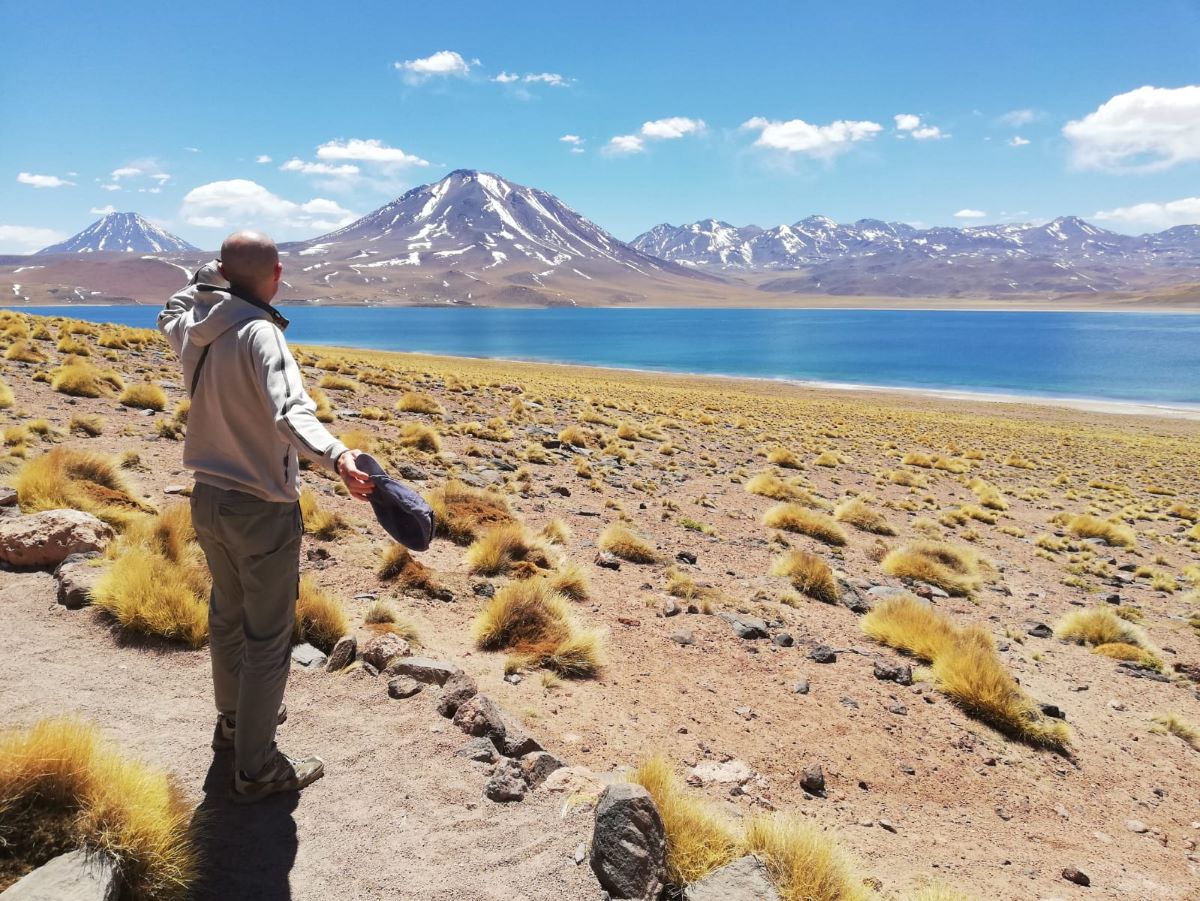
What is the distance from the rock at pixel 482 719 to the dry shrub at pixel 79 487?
4.47m

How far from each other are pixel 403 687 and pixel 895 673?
5.08m

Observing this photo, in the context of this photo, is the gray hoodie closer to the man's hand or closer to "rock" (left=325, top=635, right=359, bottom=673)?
the man's hand

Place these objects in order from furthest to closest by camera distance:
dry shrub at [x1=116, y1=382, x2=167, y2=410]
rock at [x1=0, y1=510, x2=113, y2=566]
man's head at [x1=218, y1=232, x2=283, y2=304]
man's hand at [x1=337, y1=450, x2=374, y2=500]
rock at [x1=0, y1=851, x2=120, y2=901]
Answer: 1. dry shrub at [x1=116, y1=382, x2=167, y2=410]
2. rock at [x1=0, y1=510, x2=113, y2=566]
3. man's head at [x1=218, y1=232, x2=283, y2=304]
4. man's hand at [x1=337, y1=450, x2=374, y2=500]
5. rock at [x1=0, y1=851, x2=120, y2=901]

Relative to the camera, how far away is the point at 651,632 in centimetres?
745

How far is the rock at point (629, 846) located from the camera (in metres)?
3.16

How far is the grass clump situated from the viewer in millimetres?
12672

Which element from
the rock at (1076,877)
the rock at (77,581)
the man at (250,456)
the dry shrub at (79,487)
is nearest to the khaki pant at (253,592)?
the man at (250,456)

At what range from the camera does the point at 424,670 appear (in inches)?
203

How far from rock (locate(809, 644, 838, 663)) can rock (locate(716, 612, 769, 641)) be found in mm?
559

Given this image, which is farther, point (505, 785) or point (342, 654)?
point (342, 654)

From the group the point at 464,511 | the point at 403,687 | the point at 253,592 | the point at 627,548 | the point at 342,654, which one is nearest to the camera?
the point at 253,592

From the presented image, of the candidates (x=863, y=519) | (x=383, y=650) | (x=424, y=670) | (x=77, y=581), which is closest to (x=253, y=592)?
(x=424, y=670)

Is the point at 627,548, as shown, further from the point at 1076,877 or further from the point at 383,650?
the point at 1076,877

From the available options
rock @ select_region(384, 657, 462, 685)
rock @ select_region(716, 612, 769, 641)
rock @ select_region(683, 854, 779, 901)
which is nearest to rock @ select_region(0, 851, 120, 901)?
rock @ select_region(683, 854, 779, 901)
